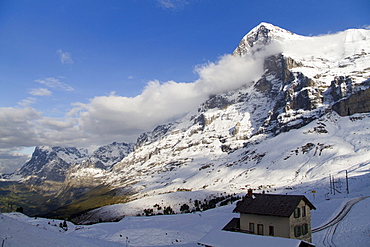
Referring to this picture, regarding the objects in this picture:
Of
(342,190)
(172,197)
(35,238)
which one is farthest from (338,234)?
(172,197)

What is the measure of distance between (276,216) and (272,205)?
6.22 feet

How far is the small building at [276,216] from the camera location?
39.1 meters

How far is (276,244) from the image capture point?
32.9 meters

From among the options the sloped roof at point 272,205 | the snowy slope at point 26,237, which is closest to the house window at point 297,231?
the sloped roof at point 272,205

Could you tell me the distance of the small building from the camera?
3912 cm

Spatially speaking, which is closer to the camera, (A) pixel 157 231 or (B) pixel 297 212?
(B) pixel 297 212

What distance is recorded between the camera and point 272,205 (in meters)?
41.2

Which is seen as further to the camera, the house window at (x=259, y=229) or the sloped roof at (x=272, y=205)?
the house window at (x=259, y=229)

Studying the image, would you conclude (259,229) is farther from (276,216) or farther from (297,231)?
(297,231)

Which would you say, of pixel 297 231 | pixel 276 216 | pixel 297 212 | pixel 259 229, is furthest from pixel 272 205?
pixel 297 231

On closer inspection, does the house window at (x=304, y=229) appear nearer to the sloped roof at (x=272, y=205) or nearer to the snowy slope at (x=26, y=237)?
the sloped roof at (x=272, y=205)

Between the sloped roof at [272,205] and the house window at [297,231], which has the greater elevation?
the sloped roof at [272,205]

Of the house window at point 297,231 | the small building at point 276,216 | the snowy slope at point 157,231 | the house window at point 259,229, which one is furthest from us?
the house window at point 259,229

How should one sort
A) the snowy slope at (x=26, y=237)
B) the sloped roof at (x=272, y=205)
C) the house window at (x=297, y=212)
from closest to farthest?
the snowy slope at (x=26, y=237)
the sloped roof at (x=272, y=205)
the house window at (x=297, y=212)
